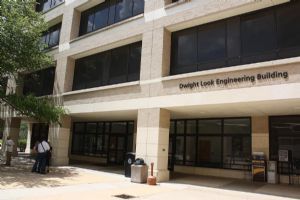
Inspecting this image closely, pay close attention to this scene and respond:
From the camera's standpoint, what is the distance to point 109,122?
24781 millimetres

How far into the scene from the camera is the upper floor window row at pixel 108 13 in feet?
62.5

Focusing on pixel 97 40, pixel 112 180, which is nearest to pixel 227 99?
pixel 112 180

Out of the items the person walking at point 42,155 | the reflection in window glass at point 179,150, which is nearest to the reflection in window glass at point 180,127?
the reflection in window glass at point 179,150

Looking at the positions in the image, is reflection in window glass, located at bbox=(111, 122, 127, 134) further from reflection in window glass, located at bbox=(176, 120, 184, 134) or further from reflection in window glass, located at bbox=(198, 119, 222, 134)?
reflection in window glass, located at bbox=(198, 119, 222, 134)

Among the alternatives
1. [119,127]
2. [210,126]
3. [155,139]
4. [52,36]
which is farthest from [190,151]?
[52,36]

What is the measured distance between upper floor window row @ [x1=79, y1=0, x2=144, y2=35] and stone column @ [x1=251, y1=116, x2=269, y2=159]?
8.80 metres

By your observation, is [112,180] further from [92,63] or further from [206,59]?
[92,63]

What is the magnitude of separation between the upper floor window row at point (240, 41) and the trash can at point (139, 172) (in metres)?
4.81

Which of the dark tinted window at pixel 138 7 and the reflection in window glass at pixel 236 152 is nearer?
the reflection in window glass at pixel 236 152

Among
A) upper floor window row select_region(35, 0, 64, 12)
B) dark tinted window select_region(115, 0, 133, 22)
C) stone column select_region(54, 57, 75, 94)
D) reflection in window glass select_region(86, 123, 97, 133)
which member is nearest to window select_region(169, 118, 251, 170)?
dark tinted window select_region(115, 0, 133, 22)

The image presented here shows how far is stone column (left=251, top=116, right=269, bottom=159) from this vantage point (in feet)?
53.4

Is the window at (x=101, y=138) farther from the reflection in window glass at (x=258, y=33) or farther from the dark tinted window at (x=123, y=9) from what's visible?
the reflection in window glass at (x=258, y=33)

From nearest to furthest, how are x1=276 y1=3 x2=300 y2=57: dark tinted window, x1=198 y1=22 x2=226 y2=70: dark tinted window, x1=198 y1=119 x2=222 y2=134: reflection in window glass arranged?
x1=276 y1=3 x2=300 y2=57: dark tinted window → x1=198 y1=22 x2=226 y2=70: dark tinted window → x1=198 y1=119 x2=222 y2=134: reflection in window glass

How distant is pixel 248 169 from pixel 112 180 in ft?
23.3
